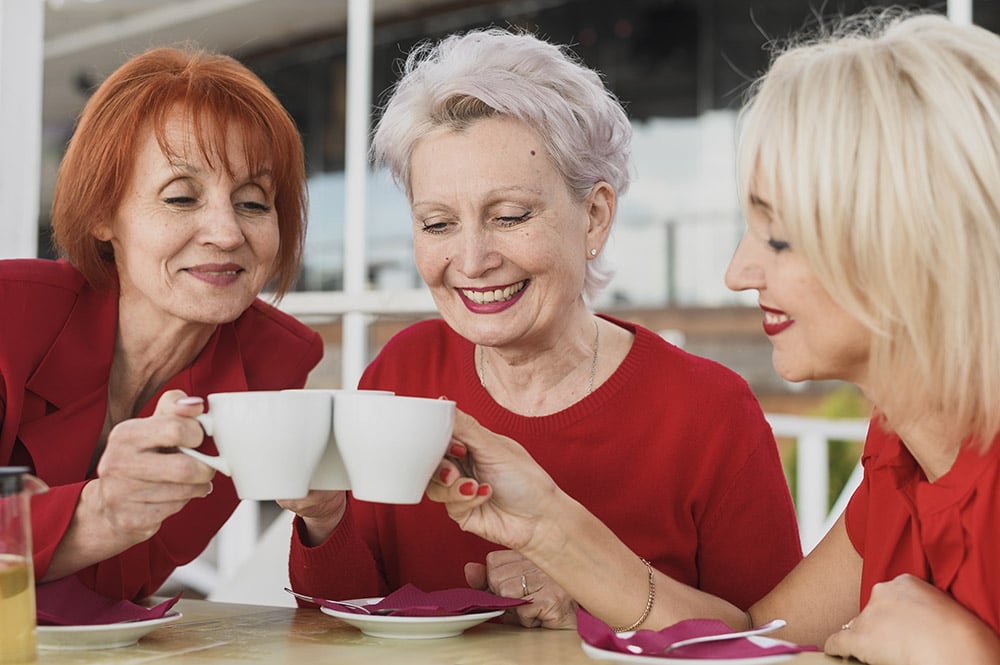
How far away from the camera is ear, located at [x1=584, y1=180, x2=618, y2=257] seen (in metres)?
1.68

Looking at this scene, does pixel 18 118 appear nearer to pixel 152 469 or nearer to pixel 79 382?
pixel 79 382

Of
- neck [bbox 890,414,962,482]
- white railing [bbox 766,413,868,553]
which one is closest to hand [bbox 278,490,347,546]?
neck [bbox 890,414,962,482]

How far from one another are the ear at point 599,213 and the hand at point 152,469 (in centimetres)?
72

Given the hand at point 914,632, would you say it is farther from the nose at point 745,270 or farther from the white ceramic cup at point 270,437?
the white ceramic cup at point 270,437

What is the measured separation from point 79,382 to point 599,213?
2.56 feet

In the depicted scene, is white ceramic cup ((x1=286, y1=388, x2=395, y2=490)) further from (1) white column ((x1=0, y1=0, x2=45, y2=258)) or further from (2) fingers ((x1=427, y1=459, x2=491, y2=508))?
(1) white column ((x1=0, y1=0, x2=45, y2=258))

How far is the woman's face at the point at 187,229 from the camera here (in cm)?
162

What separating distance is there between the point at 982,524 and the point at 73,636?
88cm

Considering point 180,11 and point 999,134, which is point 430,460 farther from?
point 180,11

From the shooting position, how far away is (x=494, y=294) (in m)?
1.60

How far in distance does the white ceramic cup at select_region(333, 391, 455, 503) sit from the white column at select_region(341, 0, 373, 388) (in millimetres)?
1796

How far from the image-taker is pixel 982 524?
3.66 ft

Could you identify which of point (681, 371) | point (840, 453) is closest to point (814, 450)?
point (840, 453)

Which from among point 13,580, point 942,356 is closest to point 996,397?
point 942,356
